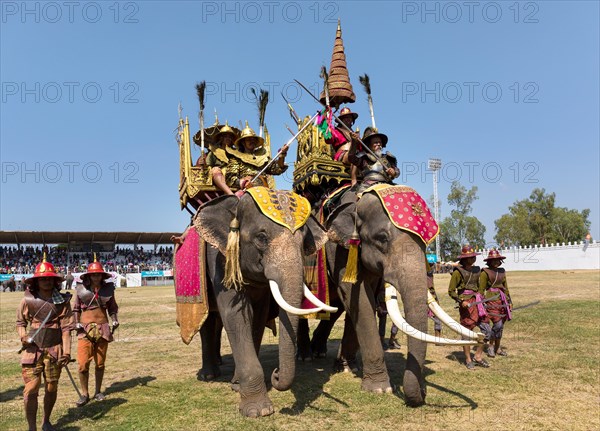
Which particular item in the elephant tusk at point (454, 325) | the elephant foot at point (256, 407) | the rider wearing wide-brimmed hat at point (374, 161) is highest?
the rider wearing wide-brimmed hat at point (374, 161)

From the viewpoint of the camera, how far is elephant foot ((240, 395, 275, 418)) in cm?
596

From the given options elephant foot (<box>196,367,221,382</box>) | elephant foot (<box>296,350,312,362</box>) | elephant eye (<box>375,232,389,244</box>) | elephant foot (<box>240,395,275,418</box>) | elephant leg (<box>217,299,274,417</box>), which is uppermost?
elephant eye (<box>375,232,389,244</box>)

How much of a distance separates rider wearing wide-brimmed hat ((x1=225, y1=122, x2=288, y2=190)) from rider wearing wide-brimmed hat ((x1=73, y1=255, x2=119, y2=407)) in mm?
2665

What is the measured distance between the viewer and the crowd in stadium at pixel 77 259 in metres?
51.8

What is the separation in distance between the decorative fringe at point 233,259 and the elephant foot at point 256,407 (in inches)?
57.5

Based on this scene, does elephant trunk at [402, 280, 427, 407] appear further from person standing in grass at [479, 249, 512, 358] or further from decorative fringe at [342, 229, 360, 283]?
person standing in grass at [479, 249, 512, 358]

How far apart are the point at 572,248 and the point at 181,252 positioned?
187ft

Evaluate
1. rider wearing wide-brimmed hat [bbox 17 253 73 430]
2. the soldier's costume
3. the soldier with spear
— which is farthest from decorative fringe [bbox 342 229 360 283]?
rider wearing wide-brimmed hat [bbox 17 253 73 430]

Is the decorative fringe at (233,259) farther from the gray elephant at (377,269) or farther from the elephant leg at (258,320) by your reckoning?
the gray elephant at (377,269)

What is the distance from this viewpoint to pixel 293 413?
6.11 m

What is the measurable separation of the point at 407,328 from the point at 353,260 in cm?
150

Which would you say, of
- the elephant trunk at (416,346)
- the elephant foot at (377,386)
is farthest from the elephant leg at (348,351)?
the elephant trunk at (416,346)

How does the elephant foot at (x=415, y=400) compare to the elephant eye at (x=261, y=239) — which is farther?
the elephant eye at (x=261, y=239)

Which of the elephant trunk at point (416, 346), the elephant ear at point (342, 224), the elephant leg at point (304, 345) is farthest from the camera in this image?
the elephant leg at point (304, 345)
